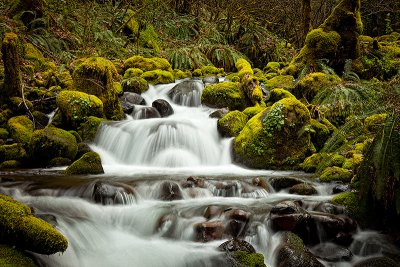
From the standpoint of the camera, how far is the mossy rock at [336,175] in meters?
6.61

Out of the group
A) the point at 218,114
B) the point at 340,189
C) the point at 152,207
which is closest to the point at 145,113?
the point at 218,114

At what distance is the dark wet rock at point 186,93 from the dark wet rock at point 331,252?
852 cm

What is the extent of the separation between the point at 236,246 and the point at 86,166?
408 centimetres

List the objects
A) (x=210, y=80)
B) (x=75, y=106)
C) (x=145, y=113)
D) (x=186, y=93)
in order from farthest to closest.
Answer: (x=210, y=80) → (x=186, y=93) → (x=145, y=113) → (x=75, y=106)

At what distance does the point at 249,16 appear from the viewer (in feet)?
63.7

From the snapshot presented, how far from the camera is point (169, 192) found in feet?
19.7

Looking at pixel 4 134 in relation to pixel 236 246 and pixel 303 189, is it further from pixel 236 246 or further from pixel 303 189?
pixel 303 189

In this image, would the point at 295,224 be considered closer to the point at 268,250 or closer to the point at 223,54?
the point at 268,250

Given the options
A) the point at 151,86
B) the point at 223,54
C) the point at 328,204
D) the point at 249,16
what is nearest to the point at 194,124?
the point at 151,86

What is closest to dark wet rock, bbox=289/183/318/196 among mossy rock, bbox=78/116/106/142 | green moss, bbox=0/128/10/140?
mossy rock, bbox=78/116/106/142

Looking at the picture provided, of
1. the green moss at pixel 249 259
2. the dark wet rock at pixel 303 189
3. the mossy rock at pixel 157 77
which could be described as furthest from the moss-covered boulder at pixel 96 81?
the green moss at pixel 249 259

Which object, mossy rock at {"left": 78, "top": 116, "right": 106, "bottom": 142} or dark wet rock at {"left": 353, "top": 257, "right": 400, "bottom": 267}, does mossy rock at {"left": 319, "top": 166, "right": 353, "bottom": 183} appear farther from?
mossy rock at {"left": 78, "top": 116, "right": 106, "bottom": 142}

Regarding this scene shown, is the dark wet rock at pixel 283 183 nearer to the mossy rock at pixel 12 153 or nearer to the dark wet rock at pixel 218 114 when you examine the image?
the dark wet rock at pixel 218 114

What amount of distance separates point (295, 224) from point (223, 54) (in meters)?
13.8
